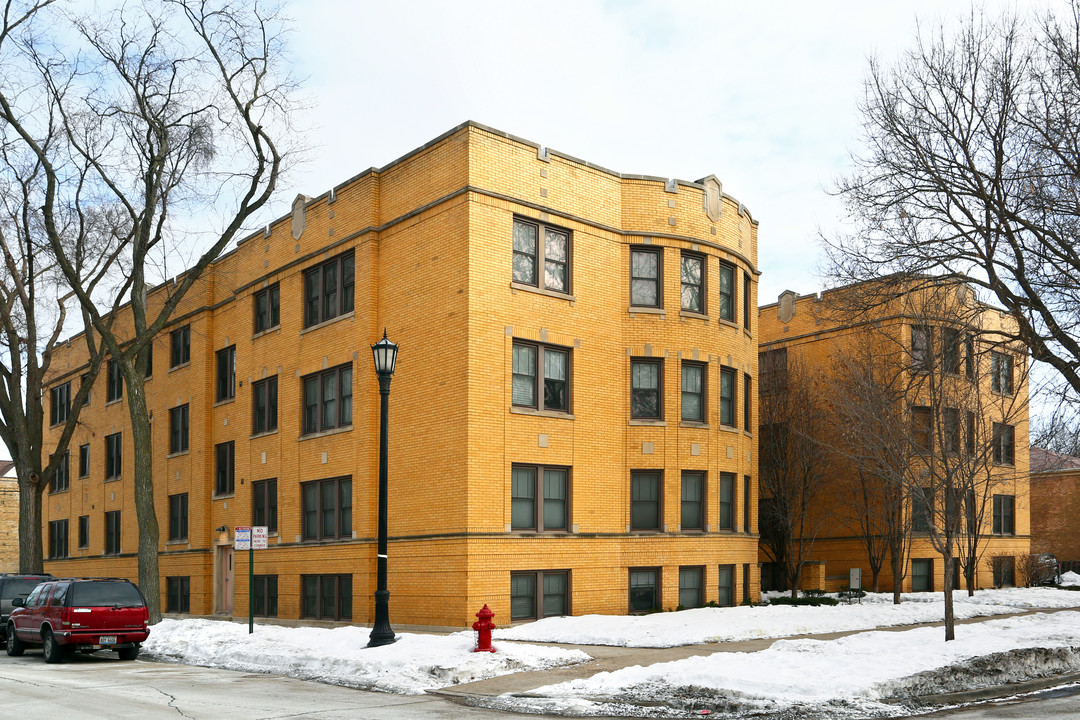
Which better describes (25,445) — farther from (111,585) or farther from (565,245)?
(565,245)

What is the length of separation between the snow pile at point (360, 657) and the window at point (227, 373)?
41.0 ft

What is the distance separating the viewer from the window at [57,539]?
155ft

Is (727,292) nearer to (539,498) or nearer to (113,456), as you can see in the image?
(539,498)

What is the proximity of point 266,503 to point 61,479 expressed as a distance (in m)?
21.7

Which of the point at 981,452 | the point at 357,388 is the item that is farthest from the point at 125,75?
the point at 981,452

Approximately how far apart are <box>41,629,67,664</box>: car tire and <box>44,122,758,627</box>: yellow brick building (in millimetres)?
7395

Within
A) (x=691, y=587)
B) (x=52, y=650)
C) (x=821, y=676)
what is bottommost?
(x=52, y=650)

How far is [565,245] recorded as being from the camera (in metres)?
26.6

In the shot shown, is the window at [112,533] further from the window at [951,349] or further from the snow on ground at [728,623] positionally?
the window at [951,349]

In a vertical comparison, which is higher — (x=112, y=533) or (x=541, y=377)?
(x=541, y=377)

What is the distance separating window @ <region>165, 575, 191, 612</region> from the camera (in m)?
35.8

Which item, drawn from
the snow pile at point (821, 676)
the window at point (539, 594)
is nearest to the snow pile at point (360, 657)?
the snow pile at point (821, 676)

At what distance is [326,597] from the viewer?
2839 centimetres

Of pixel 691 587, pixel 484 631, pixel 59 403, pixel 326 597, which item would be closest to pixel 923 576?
pixel 691 587
